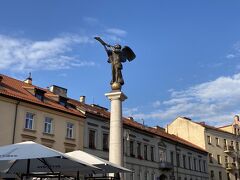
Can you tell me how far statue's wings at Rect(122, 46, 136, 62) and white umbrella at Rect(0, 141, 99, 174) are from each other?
6.46 meters

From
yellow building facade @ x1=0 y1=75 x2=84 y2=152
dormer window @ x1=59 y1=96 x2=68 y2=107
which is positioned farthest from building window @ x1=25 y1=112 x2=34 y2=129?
dormer window @ x1=59 y1=96 x2=68 y2=107

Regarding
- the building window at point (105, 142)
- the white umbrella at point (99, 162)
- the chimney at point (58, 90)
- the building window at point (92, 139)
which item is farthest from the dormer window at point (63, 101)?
the white umbrella at point (99, 162)

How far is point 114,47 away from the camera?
1753 cm

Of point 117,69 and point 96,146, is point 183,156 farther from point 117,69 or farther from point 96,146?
point 117,69

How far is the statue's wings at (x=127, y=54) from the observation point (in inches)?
698

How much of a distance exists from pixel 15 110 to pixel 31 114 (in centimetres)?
164

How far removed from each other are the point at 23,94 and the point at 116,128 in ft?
51.7

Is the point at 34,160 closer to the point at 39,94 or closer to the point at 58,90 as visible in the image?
the point at 39,94

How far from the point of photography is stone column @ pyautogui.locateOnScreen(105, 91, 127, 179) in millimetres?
15719

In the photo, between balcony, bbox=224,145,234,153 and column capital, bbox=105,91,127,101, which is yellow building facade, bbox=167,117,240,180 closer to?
balcony, bbox=224,145,234,153

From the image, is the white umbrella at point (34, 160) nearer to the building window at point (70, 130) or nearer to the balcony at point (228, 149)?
the building window at point (70, 130)

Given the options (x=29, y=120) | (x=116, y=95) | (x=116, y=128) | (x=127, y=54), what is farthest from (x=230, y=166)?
(x=116, y=128)

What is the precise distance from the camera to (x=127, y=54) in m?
17.9

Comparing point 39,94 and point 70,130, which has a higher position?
point 39,94
